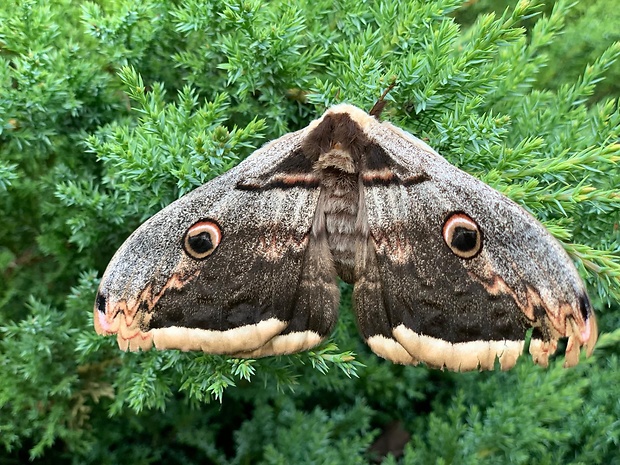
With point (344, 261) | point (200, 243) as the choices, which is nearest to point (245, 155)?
point (200, 243)

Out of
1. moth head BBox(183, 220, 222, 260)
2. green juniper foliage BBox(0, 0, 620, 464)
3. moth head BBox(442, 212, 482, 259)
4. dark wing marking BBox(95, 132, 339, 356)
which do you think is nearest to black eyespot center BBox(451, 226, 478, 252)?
moth head BBox(442, 212, 482, 259)

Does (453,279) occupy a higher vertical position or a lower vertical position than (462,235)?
lower

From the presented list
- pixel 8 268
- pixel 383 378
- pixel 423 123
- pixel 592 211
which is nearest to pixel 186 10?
pixel 423 123

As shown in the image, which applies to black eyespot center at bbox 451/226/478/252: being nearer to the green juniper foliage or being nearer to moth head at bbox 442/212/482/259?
moth head at bbox 442/212/482/259

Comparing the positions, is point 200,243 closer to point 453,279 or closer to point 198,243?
point 198,243

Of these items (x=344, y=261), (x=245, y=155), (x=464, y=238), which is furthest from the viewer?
(x=245, y=155)

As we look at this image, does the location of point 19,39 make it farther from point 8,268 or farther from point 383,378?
point 383,378
